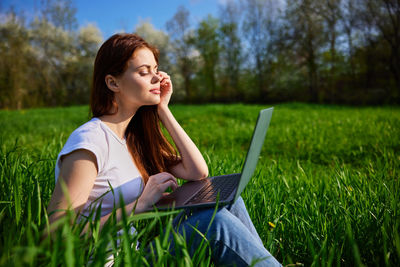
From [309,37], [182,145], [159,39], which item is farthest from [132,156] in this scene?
[159,39]

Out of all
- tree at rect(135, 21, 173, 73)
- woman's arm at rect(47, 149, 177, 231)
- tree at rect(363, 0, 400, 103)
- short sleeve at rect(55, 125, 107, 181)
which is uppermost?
tree at rect(135, 21, 173, 73)

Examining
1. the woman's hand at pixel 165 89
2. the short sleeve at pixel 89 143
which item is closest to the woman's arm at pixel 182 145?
the woman's hand at pixel 165 89

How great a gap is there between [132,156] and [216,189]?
512 mm

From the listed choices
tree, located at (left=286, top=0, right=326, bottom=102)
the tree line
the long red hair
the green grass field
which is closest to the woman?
the long red hair

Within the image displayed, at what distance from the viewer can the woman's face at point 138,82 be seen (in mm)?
1567

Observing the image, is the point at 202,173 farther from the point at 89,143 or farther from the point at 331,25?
the point at 331,25

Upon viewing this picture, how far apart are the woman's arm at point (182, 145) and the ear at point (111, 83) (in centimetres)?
34

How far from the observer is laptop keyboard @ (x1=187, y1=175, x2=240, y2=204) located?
1.41m

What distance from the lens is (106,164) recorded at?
4.54 feet

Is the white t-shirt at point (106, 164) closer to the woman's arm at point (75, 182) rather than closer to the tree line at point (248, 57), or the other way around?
the woman's arm at point (75, 182)

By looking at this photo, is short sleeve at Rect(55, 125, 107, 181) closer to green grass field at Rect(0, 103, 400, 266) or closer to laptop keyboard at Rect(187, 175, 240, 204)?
green grass field at Rect(0, 103, 400, 266)

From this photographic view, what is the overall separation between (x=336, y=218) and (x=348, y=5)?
17.0 m

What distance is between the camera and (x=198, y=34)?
26.8m

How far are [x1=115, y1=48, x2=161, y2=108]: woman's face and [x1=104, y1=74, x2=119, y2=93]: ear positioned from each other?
0.04 feet
